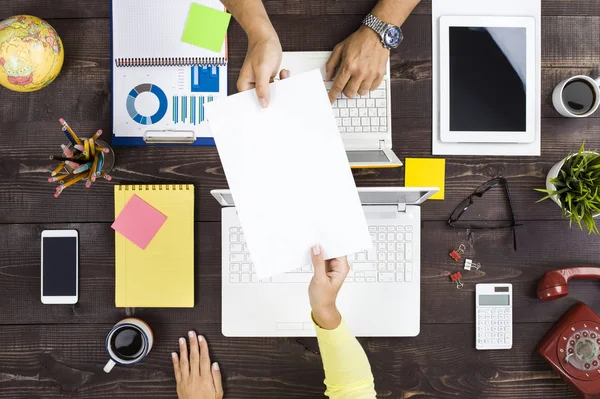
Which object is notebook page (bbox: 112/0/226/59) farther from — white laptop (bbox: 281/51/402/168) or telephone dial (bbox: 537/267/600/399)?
telephone dial (bbox: 537/267/600/399)

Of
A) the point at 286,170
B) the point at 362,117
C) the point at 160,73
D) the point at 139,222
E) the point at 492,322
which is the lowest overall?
the point at 492,322

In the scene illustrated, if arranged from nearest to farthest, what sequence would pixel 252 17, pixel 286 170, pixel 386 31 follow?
1. pixel 286 170
2. pixel 252 17
3. pixel 386 31

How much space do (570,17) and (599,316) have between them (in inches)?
30.1

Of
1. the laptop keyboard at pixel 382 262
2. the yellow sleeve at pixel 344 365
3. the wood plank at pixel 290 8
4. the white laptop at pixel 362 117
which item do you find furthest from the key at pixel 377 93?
the yellow sleeve at pixel 344 365

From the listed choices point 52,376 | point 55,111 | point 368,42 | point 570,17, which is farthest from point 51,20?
point 570,17

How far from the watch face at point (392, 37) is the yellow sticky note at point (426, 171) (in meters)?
0.29

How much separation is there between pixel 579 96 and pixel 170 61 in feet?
3.35

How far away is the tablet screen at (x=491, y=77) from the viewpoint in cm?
106

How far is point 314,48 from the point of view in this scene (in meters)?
1.11

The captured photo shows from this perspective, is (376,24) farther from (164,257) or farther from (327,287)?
(164,257)

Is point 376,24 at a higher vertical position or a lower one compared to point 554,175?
higher

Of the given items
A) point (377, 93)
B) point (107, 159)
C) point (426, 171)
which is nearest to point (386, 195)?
point (426, 171)

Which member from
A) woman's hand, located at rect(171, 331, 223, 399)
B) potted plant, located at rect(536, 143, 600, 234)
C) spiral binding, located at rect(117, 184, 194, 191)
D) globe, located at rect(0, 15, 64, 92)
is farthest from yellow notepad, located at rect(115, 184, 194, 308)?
potted plant, located at rect(536, 143, 600, 234)

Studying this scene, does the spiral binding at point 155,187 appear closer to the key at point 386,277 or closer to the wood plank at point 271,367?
the wood plank at point 271,367
